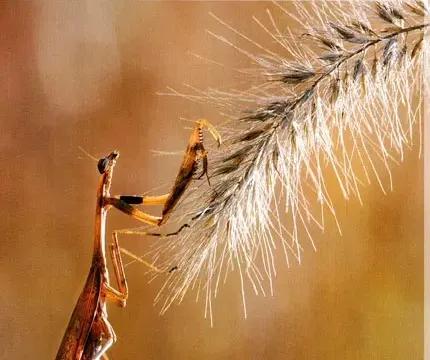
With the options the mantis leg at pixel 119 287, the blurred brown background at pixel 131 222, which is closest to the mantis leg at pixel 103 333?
the mantis leg at pixel 119 287

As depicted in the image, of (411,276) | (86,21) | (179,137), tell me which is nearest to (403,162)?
(411,276)

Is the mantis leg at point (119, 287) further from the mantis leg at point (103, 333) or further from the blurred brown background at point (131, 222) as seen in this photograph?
the blurred brown background at point (131, 222)

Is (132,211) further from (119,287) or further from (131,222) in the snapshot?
(131,222)

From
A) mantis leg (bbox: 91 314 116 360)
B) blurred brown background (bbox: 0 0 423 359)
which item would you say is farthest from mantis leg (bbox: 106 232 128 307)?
blurred brown background (bbox: 0 0 423 359)

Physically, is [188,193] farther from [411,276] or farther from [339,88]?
[411,276]

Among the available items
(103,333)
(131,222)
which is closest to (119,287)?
(103,333)

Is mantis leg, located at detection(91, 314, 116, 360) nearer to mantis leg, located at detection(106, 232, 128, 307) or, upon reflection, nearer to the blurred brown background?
mantis leg, located at detection(106, 232, 128, 307)

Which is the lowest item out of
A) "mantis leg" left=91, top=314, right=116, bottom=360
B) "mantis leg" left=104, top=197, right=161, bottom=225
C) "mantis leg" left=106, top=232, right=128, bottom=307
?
"mantis leg" left=91, top=314, right=116, bottom=360

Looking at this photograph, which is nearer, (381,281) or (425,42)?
(425,42)
